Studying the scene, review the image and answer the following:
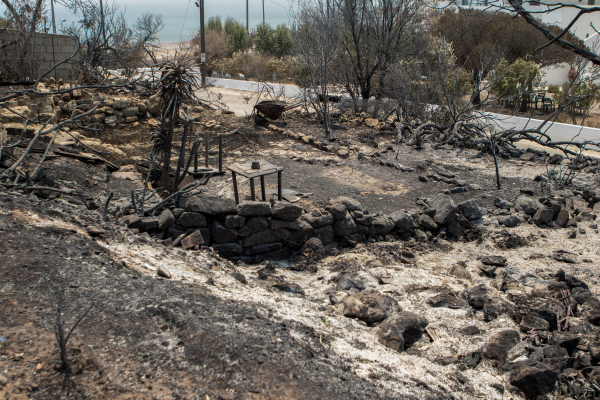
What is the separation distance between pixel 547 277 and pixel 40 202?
19.2 feet

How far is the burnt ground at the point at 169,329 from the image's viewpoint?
238cm

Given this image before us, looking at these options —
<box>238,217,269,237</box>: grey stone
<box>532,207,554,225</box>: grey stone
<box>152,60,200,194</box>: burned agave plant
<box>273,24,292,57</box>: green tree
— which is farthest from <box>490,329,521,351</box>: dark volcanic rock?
<box>273,24,292,57</box>: green tree

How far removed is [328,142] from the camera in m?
12.1

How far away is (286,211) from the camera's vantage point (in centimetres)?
612

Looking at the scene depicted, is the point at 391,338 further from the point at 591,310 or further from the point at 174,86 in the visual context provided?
the point at 174,86

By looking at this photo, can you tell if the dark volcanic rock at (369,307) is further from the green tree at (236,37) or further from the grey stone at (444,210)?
the green tree at (236,37)

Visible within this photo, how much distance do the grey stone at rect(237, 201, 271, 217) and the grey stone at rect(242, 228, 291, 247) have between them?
0.87ft

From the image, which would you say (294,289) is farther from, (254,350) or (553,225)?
(553,225)

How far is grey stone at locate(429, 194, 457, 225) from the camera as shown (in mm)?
6980

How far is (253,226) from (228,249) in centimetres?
45

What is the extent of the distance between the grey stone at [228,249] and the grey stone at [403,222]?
2454 millimetres

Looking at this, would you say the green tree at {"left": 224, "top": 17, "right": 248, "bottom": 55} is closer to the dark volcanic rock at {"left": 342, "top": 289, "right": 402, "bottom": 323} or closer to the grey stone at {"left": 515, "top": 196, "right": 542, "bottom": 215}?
the grey stone at {"left": 515, "top": 196, "right": 542, "bottom": 215}

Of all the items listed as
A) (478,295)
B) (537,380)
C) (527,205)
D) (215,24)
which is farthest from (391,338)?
(215,24)

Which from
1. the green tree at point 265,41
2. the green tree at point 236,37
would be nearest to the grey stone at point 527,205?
the green tree at point 265,41
